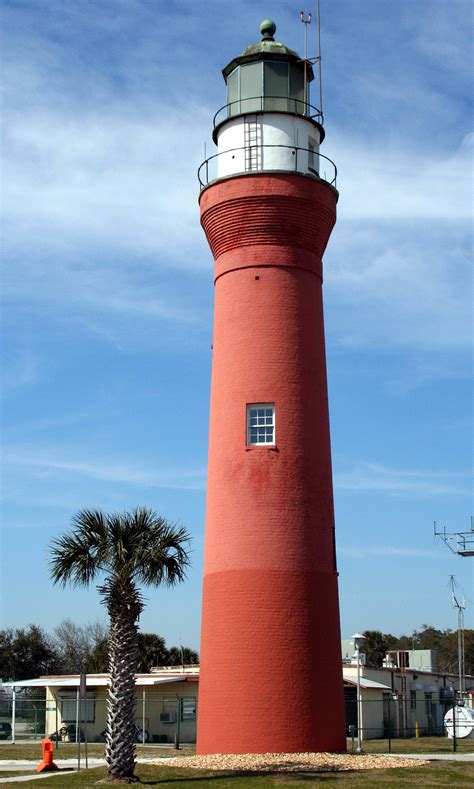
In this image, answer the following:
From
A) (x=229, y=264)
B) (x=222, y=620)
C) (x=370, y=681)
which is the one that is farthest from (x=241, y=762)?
(x=370, y=681)

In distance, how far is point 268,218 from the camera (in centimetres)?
2739

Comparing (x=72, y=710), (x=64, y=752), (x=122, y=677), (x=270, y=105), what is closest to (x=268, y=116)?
(x=270, y=105)

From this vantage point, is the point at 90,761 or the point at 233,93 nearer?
the point at 233,93

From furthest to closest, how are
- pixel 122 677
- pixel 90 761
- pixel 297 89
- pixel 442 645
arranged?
pixel 442 645 → pixel 90 761 → pixel 297 89 → pixel 122 677

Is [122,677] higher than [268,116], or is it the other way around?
[268,116]

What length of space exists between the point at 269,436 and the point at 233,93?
9.92 meters

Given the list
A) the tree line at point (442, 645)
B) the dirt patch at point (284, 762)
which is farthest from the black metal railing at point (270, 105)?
the tree line at point (442, 645)

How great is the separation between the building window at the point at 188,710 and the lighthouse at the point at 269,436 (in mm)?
18665

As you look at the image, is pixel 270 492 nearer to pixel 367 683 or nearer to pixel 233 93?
pixel 233 93

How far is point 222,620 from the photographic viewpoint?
84.0ft

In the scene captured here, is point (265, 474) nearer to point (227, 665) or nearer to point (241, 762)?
point (227, 665)

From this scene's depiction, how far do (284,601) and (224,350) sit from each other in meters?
6.95

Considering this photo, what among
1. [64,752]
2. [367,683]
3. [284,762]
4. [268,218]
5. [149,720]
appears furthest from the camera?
[367,683]

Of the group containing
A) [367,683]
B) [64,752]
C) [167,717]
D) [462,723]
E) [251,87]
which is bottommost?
[64,752]
